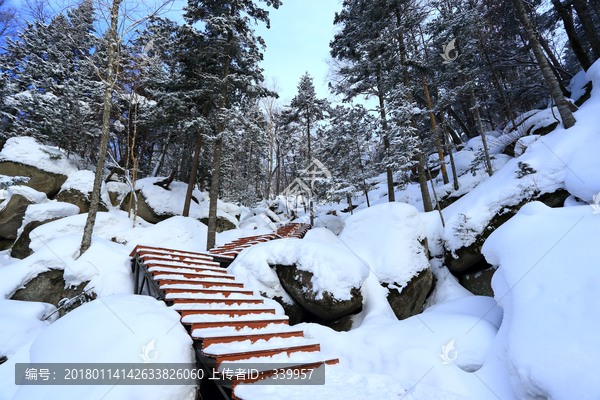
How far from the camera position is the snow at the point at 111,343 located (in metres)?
2.48

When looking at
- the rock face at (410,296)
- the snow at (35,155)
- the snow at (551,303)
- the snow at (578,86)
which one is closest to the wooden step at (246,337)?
the snow at (551,303)

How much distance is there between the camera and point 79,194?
13.3 m

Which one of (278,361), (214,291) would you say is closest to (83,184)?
(214,291)

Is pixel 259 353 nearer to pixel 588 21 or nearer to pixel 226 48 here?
pixel 226 48

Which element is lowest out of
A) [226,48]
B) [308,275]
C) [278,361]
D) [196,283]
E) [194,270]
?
[278,361]

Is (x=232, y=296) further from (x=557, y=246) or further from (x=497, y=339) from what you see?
(x=557, y=246)

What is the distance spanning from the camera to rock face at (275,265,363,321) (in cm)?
555

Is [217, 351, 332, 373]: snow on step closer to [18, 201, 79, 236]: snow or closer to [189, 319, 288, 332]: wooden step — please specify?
[189, 319, 288, 332]: wooden step

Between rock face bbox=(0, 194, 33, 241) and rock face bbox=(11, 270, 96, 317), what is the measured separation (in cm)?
906

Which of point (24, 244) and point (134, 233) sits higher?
point (24, 244)

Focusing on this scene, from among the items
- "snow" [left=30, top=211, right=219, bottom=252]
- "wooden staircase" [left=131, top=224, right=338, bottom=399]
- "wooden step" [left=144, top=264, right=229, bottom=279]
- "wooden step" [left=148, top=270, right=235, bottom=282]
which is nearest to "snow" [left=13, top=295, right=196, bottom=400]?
"wooden staircase" [left=131, top=224, right=338, bottom=399]

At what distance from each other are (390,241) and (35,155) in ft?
63.3

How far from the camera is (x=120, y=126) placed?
14.7m

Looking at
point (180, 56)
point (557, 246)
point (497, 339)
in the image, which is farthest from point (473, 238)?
point (180, 56)
